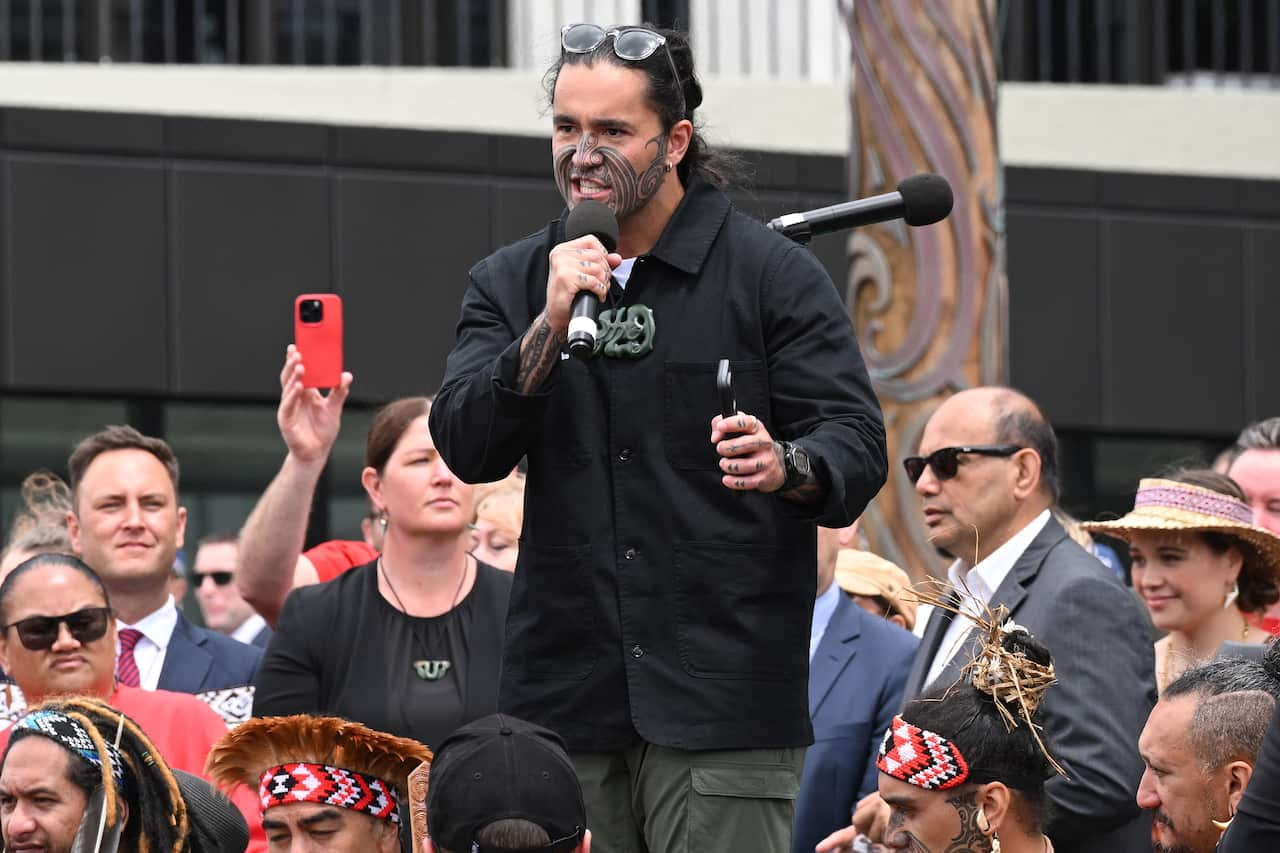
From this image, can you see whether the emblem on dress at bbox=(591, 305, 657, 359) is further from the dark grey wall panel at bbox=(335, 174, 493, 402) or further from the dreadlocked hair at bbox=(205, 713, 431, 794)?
the dark grey wall panel at bbox=(335, 174, 493, 402)

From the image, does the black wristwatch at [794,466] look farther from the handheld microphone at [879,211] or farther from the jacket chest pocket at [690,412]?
the handheld microphone at [879,211]

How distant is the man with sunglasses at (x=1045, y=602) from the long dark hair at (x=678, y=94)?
3.90 ft

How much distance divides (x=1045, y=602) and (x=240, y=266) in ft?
30.6

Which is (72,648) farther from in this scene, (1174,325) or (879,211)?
(1174,325)

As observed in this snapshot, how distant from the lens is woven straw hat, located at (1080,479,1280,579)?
246 inches

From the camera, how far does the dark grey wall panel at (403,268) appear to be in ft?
46.6

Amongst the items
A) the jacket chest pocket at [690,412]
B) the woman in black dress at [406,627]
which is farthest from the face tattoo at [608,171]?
the woman in black dress at [406,627]

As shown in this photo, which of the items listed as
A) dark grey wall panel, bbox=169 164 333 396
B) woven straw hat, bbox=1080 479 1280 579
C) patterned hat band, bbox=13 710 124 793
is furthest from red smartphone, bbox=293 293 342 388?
dark grey wall panel, bbox=169 164 333 396

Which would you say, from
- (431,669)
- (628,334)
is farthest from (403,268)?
(628,334)

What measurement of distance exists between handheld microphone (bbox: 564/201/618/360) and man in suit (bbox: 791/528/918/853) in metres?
2.34

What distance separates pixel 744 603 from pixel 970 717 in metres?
0.97

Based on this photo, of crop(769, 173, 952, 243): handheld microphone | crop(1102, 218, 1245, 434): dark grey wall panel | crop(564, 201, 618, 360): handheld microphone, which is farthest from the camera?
crop(1102, 218, 1245, 434): dark grey wall panel

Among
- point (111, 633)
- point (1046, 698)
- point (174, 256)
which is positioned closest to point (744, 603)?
point (1046, 698)

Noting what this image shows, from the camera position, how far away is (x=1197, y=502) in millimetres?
6332
